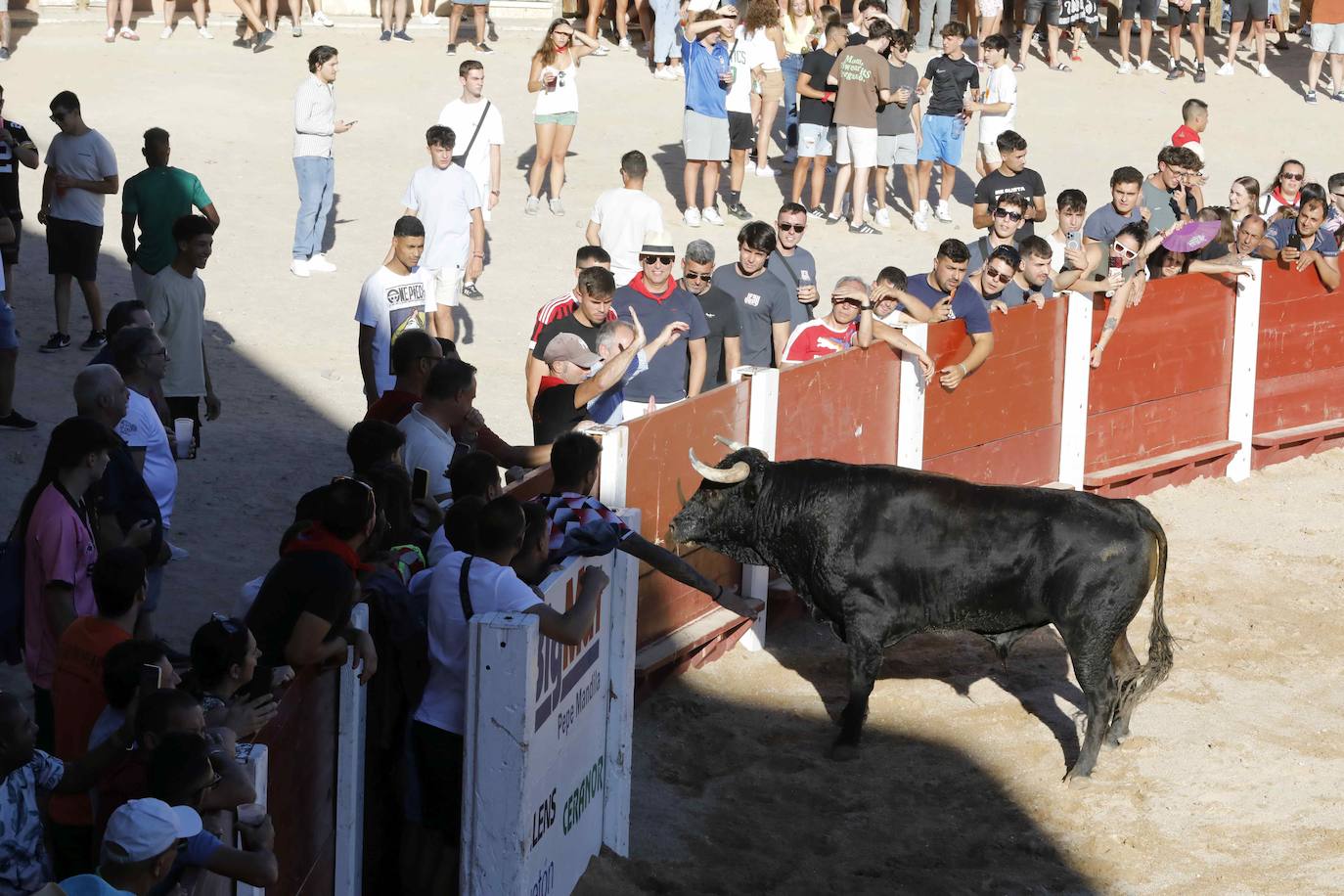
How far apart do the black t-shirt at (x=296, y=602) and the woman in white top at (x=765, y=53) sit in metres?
12.7

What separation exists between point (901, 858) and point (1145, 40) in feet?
59.3

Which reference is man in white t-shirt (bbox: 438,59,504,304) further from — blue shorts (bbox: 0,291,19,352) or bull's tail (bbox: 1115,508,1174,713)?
bull's tail (bbox: 1115,508,1174,713)

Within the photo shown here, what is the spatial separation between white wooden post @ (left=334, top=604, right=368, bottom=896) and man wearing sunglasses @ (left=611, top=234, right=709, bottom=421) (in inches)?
152

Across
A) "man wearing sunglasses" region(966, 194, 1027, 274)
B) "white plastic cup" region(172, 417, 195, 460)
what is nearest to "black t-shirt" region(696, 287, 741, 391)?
"man wearing sunglasses" region(966, 194, 1027, 274)

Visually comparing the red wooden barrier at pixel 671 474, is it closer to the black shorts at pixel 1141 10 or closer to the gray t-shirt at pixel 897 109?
the gray t-shirt at pixel 897 109

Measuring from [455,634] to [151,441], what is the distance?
2.41 meters

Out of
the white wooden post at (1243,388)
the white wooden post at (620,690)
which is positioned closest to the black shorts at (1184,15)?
the white wooden post at (1243,388)

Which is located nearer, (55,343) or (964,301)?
(964,301)

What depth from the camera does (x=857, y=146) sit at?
16766 millimetres

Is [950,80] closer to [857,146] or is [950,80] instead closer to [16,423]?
[857,146]

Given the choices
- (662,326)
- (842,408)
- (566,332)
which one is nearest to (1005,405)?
(842,408)

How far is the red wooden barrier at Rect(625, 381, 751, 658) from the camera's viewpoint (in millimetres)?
8406

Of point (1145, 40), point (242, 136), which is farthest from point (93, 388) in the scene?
point (1145, 40)

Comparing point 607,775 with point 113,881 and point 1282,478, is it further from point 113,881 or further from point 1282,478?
point 1282,478
